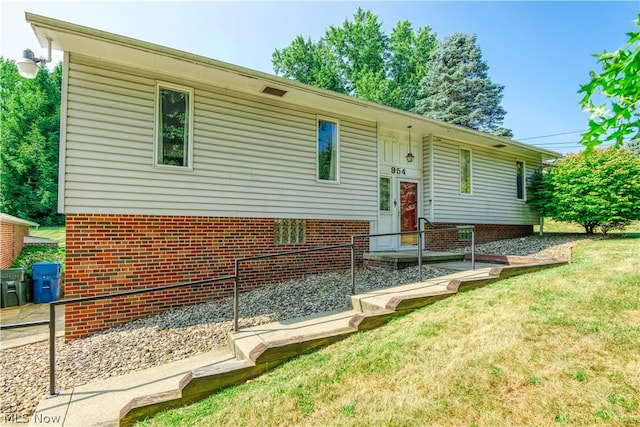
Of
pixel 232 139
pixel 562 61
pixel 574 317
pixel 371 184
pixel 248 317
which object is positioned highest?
pixel 562 61

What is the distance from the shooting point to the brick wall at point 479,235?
31.4ft

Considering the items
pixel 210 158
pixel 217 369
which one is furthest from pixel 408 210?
pixel 217 369

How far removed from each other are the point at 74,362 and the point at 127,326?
1057 mm

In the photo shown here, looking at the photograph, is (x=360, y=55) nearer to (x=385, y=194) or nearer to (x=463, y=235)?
(x=463, y=235)

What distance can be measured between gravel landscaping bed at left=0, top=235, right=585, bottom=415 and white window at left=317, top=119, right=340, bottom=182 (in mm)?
2494

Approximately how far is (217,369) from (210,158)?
4114 mm

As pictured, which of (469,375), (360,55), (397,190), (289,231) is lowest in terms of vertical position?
(469,375)

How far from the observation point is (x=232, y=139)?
6480mm

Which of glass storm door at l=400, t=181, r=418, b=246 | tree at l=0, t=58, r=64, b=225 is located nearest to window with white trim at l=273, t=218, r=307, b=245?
glass storm door at l=400, t=181, r=418, b=246

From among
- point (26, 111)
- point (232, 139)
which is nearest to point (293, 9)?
point (232, 139)

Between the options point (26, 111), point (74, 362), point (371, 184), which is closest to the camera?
point (74, 362)

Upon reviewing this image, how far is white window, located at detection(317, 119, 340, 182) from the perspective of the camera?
7645mm

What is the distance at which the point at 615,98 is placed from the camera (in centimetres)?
192

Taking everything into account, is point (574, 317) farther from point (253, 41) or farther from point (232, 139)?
point (253, 41)
